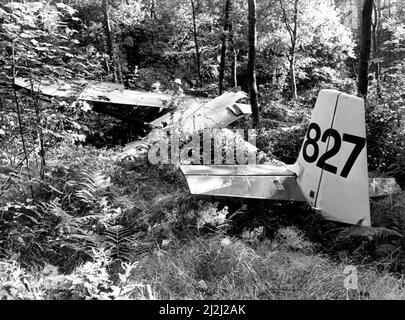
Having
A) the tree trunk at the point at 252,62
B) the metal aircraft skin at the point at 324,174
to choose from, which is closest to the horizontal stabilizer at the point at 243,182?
the metal aircraft skin at the point at 324,174

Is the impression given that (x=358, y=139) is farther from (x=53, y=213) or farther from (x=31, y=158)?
(x=31, y=158)

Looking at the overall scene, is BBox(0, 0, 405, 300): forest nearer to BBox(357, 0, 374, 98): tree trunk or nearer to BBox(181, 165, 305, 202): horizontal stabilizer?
BBox(357, 0, 374, 98): tree trunk

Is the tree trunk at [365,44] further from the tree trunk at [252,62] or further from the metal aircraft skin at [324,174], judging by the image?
the metal aircraft skin at [324,174]

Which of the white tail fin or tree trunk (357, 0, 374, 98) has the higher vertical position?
tree trunk (357, 0, 374, 98)

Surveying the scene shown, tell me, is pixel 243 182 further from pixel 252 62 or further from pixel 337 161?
pixel 252 62

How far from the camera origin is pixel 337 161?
12.2ft

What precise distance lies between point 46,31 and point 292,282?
136 inches

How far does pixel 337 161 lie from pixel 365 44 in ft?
12.0

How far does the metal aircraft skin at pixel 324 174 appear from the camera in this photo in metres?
3.55

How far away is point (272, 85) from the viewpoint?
21.2 m

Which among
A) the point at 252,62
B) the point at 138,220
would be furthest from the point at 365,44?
the point at 138,220

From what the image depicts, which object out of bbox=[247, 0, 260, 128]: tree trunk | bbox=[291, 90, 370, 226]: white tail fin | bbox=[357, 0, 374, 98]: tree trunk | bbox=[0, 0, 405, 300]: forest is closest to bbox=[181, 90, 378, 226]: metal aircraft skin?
bbox=[291, 90, 370, 226]: white tail fin

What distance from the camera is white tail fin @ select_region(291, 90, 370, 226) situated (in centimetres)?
353

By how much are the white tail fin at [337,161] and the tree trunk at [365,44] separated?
2859 millimetres
